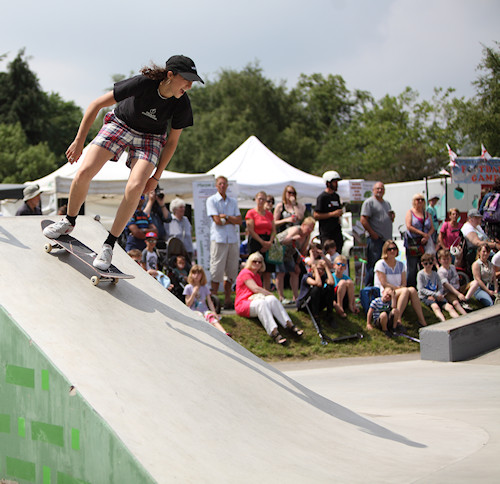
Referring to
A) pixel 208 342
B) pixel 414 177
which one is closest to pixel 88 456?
pixel 208 342

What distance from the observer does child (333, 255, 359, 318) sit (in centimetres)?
1023

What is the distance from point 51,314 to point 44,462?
3.02 ft

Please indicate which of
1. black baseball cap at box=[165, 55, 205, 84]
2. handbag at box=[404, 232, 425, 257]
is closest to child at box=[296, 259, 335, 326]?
handbag at box=[404, 232, 425, 257]

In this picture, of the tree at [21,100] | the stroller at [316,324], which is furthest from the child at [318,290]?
the tree at [21,100]

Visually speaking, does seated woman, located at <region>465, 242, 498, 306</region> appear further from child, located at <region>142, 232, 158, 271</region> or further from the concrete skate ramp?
the concrete skate ramp

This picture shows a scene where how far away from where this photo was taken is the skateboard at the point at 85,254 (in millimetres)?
4836

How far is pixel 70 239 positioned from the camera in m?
5.28

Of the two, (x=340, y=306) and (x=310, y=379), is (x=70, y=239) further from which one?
(x=340, y=306)

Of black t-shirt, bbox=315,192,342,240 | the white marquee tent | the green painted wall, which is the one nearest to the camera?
the green painted wall

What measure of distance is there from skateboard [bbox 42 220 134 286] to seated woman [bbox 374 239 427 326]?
599 centimetres

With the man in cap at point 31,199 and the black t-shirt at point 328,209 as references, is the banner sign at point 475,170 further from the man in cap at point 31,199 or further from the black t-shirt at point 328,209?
the man in cap at point 31,199

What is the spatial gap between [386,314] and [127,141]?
239 inches

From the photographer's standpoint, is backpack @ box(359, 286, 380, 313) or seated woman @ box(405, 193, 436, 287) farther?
seated woman @ box(405, 193, 436, 287)

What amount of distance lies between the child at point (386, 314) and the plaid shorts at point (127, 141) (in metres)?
5.81
